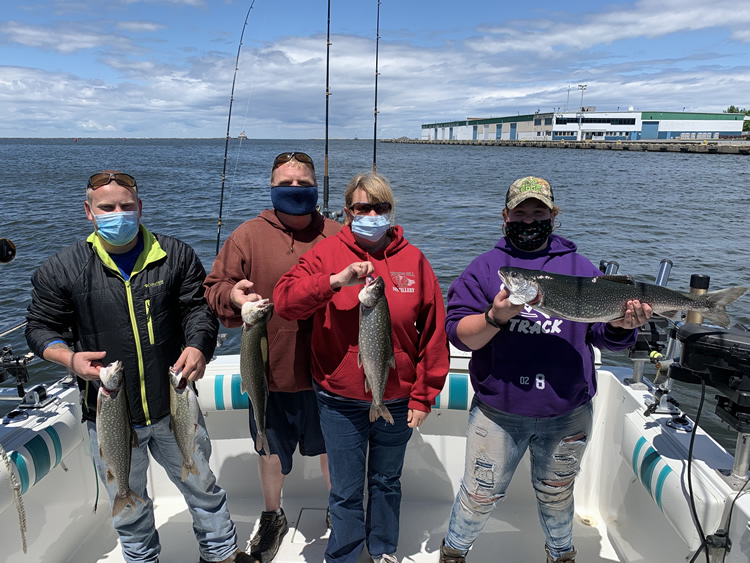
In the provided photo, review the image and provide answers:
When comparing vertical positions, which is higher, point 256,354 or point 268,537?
point 256,354

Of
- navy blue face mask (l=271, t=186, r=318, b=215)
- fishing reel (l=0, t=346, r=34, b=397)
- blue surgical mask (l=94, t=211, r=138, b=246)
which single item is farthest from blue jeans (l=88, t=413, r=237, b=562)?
navy blue face mask (l=271, t=186, r=318, b=215)

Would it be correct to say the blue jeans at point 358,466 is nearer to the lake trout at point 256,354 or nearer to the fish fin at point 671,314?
the lake trout at point 256,354

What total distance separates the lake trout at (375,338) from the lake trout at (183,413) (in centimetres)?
95

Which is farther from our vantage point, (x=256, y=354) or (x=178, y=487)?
(x=178, y=487)

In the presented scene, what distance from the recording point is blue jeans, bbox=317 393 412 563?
2.79 metres

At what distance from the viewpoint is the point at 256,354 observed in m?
2.68

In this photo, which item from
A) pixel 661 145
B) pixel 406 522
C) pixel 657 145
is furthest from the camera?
pixel 657 145

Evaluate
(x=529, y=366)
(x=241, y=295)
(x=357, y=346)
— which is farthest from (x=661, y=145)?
(x=241, y=295)

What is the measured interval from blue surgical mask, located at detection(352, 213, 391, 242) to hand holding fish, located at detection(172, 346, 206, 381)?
3.63 feet

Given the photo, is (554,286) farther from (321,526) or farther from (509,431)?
(321,526)

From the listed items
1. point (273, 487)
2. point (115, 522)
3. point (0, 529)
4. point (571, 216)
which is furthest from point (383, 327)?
point (571, 216)

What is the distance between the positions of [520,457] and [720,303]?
1317 millimetres

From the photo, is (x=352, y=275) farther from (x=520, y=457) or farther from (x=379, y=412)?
(x=520, y=457)

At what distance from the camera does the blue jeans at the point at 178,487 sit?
9.29ft
